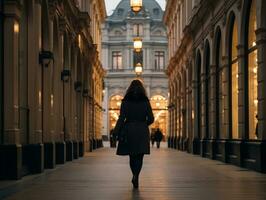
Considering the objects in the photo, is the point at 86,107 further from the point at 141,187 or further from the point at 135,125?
the point at 135,125

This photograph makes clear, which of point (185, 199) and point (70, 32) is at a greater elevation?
point (70, 32)

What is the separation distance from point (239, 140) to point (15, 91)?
29.2ft

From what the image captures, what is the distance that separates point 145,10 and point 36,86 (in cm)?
8592

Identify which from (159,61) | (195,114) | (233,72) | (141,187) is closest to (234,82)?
(233,72)

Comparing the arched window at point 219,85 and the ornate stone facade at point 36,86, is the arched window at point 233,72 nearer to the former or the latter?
the arched window at point 219,85

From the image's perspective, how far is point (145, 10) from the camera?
339 feet

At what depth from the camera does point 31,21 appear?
18.4m

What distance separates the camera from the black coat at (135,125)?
13.4 meters

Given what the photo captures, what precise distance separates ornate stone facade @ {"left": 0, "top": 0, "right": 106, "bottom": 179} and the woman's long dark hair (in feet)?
9.61

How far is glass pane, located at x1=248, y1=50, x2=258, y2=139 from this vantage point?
20.3 metres

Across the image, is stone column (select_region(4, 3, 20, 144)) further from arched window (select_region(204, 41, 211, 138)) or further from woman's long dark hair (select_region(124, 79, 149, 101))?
arched window (select_region(204, 41, 211, 138))

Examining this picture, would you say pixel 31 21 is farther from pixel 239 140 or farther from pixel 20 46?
pixel 239 140

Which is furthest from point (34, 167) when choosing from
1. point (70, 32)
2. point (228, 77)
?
point (70, 32)

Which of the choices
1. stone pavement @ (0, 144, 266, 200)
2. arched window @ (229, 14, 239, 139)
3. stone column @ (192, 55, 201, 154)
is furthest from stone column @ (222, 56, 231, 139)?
stone column @ (192, 55, 201, 154)
